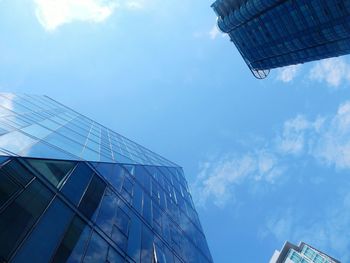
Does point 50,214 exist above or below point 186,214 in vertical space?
below

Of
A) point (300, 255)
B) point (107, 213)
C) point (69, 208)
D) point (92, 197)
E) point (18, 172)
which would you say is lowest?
point (69, 208)

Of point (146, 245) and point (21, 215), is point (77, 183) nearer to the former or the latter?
point (21, 215)

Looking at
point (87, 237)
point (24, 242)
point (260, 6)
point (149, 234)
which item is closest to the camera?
point (24, 242)

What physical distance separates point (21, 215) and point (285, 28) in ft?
223

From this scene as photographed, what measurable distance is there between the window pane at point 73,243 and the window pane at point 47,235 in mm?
188

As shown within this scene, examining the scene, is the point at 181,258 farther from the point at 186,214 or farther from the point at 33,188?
the point at 33,188

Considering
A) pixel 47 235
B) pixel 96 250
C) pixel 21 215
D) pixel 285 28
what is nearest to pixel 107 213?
pixel 96 250

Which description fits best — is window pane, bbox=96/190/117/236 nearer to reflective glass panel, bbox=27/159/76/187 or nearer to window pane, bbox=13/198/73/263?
window pane, bbox=13/198/73/263

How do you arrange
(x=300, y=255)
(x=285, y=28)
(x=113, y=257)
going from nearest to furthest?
(x=113, y=257)
(x=285, y=28)
(x=300, y=255)

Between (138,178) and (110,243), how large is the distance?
8934 millimetres

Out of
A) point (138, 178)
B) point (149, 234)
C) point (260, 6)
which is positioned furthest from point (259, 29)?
point (149, 234)

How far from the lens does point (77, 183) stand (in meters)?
11.5

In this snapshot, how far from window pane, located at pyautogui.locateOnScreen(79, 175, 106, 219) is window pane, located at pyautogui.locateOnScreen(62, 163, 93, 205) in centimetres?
22

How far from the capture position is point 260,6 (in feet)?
214
